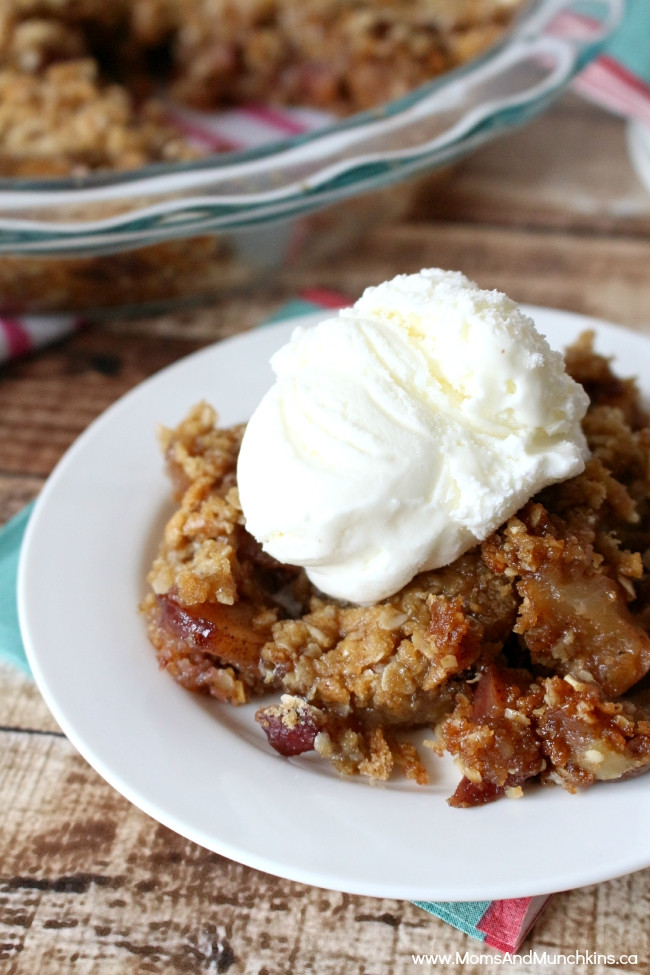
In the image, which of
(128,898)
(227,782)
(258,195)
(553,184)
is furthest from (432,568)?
(553,184)

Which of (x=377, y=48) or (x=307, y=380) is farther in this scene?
(x=377, y=48)

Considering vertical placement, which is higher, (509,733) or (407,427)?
(407,427)

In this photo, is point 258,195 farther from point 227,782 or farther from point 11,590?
point 227,782

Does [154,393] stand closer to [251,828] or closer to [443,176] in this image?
[251,828]

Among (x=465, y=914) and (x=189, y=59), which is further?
(x=189, y=59)

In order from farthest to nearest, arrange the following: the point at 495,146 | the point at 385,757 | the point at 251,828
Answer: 1. the point at 495,146
2. the point at 385,757
3. the point at 251,828

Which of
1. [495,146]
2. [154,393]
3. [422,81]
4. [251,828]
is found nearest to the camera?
[251,828]

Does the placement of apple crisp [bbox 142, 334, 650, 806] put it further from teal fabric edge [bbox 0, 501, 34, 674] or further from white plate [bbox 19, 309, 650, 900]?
teal fabric edge [bbox 0, 501, 34, 674]

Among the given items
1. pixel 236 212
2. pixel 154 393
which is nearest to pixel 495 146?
pixel 236 212
